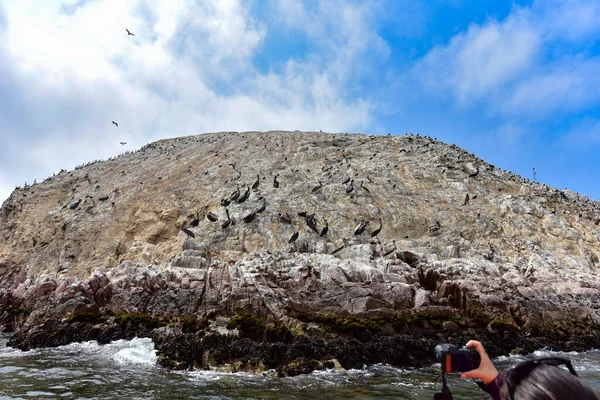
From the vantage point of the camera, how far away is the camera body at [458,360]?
11.4 ft

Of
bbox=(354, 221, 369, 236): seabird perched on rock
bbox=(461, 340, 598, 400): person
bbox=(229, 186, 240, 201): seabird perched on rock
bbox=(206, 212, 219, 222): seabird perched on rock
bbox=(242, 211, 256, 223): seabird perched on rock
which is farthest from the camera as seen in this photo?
bbox=(229, 186, 240, 201): seabird perched on rock

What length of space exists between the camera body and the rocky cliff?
14.4 meters

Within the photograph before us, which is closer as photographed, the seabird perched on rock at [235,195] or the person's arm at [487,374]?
the person's arm at [487,374]

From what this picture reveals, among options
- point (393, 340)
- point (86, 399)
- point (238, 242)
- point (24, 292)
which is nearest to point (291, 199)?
point (238, 242)

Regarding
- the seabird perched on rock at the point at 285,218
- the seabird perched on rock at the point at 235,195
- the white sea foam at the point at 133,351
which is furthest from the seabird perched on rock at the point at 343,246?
the white sea foam at the point at 133,351

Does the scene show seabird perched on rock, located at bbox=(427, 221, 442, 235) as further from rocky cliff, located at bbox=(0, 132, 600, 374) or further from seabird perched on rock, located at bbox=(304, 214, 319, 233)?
seabird perched on rock, located at bbox=(304, 214, 319, 233)

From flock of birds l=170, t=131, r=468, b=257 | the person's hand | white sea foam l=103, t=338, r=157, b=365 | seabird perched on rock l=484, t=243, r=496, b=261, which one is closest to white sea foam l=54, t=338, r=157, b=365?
white sea foam l=103, t=338, r=157, b=365

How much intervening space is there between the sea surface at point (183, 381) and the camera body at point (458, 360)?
1059cm

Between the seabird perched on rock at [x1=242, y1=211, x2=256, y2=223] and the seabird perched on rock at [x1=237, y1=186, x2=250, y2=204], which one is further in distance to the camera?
the seabird perched on rock at [x1=237, y1=186, x2=250, y2=204]

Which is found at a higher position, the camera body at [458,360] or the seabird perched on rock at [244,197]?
the seabird perched on rock at [244,197]

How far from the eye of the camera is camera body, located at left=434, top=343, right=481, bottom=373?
348 centimetres

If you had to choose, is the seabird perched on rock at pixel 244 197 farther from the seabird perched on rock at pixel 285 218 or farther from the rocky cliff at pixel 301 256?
the seabird perched on rock at pixel 285 218

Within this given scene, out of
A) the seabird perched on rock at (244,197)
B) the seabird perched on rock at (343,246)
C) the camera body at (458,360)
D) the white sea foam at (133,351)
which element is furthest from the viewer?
the seabird perched on rock at (244,197)

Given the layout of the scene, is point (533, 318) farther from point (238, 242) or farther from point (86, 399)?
point (86, 399)
